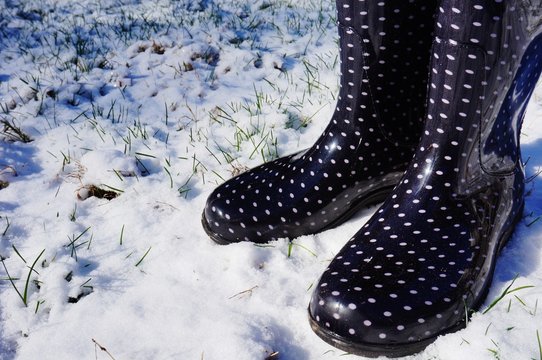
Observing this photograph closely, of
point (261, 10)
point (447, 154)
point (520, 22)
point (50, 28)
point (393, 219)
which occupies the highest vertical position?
point (520, 22)

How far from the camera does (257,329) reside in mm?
1189

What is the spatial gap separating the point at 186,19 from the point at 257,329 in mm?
3401

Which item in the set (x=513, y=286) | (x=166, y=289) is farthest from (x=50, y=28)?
(x=513, y=286)

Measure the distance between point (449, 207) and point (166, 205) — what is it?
3.14 ft

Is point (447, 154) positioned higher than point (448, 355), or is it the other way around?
point (447, 154)

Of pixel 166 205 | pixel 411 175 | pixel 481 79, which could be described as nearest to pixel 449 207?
pixel 411 175

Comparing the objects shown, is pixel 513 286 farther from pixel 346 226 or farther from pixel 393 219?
pixel 346 226

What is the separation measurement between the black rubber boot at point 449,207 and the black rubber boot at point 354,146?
179 mm

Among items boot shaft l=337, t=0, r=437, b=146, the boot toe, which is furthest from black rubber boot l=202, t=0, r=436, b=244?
the boot toe

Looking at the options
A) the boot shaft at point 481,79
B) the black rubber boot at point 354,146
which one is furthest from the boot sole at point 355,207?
the boot shaft at point 481,79

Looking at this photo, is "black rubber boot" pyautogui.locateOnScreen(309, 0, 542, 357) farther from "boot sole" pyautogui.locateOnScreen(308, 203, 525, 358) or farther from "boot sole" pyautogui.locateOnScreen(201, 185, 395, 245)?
"boot sole" pyautogui.locateOnScreen(201, 185, 395, 245)

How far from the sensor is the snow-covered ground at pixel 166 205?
1182 mm

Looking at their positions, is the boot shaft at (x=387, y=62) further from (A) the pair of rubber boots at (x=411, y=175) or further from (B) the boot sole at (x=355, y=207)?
(B) the boot sole at (x=355, y=207)

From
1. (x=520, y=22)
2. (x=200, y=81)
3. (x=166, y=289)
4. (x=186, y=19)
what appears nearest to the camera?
(x=520, y=22)
